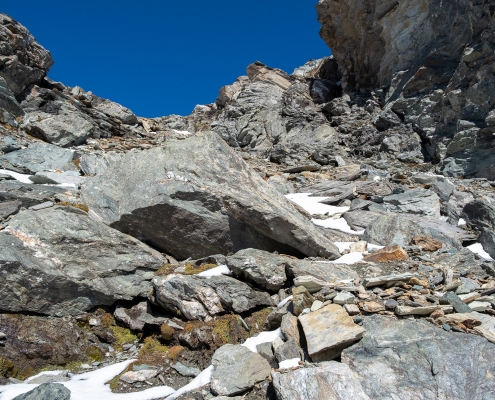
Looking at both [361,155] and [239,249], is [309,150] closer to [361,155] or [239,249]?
[361,155]

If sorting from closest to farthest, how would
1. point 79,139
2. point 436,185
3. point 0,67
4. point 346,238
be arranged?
point 346,238
point 436,185
point 79,139
point 0,67

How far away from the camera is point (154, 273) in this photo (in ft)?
33.7

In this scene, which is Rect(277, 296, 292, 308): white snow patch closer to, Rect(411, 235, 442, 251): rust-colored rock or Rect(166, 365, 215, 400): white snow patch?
Rect(166, 365, 215, 400): white snow patch

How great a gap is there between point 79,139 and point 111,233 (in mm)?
21935

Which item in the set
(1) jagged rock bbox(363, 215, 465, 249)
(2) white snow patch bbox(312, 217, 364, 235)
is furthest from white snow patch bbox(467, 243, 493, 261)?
(2) white snow patch bbox(312, 217, 364, 235)

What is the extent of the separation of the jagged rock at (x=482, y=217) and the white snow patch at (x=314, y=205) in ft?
→ 16.6

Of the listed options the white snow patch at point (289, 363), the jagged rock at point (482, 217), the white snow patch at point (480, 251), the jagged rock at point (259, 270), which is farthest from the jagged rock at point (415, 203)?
the white snow patch at point (289, 363)

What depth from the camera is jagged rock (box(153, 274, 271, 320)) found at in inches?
352

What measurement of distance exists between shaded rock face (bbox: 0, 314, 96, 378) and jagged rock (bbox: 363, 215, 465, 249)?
31.0 feet

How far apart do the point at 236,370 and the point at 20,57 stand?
37661mm

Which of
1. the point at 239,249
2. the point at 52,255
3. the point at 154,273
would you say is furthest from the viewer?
the point at 239,249

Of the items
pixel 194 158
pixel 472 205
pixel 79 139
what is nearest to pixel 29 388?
pixel 194 158

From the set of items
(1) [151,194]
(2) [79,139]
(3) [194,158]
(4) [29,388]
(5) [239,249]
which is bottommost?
(4) [29,388]

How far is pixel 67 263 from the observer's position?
30.6ft
